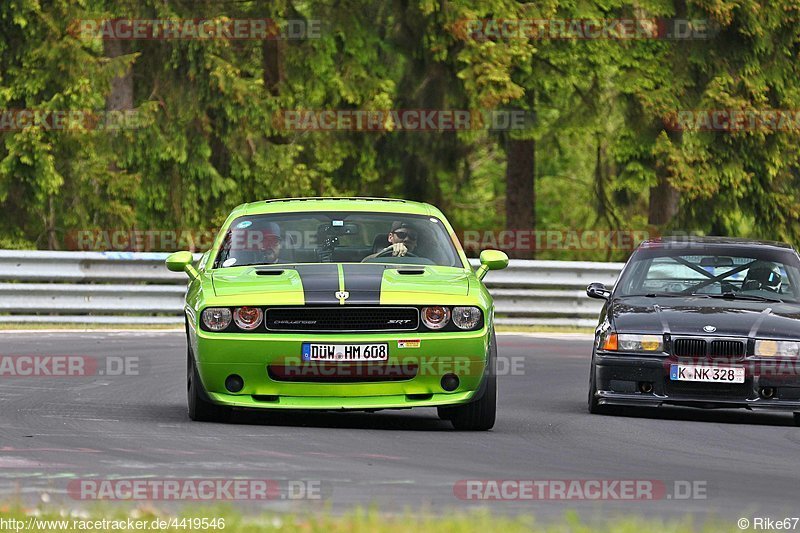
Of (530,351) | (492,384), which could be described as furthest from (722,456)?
(530,351)

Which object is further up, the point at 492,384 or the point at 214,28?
the point at 214,28

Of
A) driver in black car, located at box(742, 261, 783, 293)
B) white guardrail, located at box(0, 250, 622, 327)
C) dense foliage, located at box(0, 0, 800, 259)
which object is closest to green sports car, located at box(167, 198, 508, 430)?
driver in black car, located at box(742, 261, 783, 293)

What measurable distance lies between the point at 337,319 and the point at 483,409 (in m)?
1.17

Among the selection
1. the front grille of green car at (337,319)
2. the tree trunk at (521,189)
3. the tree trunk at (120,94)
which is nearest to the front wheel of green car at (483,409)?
the front grille of green car at (337,319)

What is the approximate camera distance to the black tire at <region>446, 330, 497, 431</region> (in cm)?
1072

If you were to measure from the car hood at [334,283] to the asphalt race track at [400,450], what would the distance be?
84cm

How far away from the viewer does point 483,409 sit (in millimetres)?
10820

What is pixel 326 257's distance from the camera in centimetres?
1159

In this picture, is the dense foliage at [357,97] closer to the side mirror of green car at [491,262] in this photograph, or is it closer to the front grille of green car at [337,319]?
the side mirror of green car at [491,262]

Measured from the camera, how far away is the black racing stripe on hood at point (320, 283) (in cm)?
1038

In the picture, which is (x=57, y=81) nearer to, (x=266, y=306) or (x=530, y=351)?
(x=530, y=351)

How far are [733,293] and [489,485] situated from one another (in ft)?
18.6

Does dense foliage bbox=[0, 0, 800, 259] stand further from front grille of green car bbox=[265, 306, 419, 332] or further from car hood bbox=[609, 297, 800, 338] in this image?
front grille of green car bbox=[265, 306, 419, 332]

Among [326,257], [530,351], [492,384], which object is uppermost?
[326,257]
